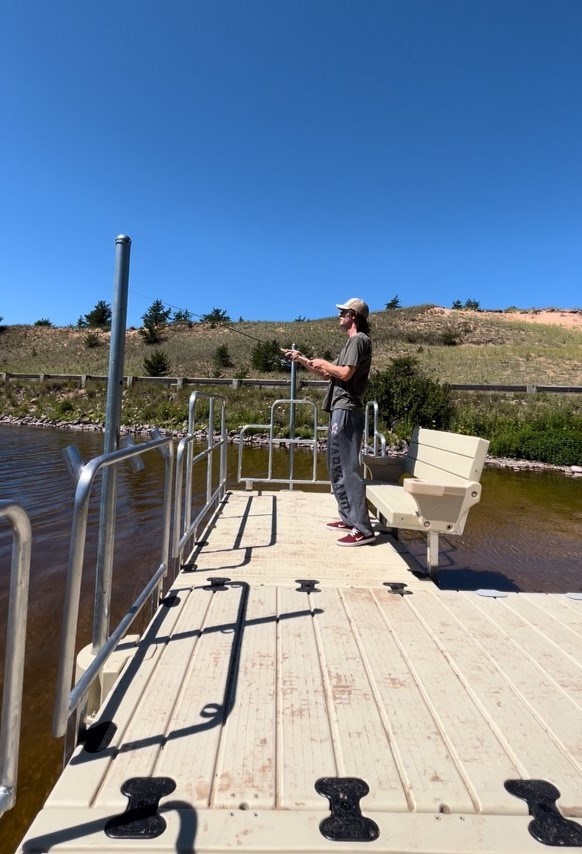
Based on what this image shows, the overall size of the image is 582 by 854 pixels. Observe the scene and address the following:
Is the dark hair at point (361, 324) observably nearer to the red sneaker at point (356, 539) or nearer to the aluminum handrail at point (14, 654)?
the red sneaker at point (356, 539)

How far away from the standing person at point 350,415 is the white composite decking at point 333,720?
873mm

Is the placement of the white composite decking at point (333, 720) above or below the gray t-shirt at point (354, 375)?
below

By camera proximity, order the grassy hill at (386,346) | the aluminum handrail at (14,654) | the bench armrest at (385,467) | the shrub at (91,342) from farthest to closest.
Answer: the shrub at (91,342), the grassy hill at (386,346), the bench armrest at (385,467), the aluminum handrail at (14,654)

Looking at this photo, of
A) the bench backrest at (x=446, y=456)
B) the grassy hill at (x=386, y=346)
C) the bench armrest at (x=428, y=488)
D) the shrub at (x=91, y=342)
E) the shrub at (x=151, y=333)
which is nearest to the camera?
the bench armrest at (x=428, y=488)

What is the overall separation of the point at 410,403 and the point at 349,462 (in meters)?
14.4

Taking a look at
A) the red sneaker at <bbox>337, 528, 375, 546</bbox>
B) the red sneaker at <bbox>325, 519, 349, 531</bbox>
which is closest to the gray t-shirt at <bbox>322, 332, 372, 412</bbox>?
the red sneaker at <bbox>337, 528, 375, 546</bbox>

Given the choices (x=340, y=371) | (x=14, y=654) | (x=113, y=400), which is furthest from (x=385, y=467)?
(x=14, y=654)

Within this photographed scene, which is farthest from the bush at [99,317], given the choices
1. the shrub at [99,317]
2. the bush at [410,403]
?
the bush at [410,403]

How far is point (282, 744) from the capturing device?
1.64 metres

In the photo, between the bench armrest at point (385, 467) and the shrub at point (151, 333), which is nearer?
the bench armrest at point (385, 467)

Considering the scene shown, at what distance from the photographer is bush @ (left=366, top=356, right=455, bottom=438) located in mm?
17359

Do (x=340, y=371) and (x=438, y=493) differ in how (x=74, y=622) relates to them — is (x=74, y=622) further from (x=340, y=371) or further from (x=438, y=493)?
(x=340, y=371)

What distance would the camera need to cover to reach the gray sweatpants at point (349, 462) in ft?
12.5

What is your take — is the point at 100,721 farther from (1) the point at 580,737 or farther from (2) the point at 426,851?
(1) the point at 580,737
